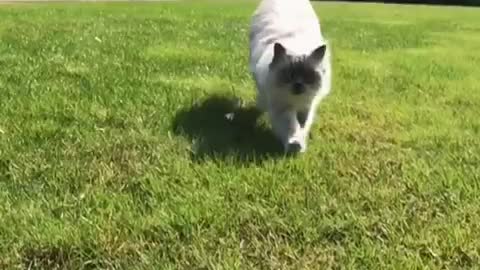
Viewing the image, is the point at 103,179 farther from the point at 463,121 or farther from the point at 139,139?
the point at 463,121

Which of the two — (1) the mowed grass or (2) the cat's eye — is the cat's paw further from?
(2) the cat's eye

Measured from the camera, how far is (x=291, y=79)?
431 cm

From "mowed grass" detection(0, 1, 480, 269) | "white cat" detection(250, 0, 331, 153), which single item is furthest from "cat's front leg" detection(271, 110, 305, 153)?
"mowed grass" detection(0, 1, 480, 269)

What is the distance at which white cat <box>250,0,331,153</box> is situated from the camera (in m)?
4.30

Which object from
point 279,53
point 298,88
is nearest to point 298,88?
point 298,88

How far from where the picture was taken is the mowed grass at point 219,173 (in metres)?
2.88

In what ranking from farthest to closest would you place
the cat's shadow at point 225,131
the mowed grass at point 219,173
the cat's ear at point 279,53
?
the cat's ear at point 279,53 → the cat's shadow at point 225,131 → the mowed grass at point 219,173

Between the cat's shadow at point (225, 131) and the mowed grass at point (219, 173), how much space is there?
0.05ft

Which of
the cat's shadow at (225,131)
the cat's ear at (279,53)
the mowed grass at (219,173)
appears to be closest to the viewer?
the mowed grass at (219,173)

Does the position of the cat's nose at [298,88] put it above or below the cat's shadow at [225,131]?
above

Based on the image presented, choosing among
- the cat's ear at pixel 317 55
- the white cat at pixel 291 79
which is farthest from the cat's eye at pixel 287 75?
the cat's ear at pixel 317 55

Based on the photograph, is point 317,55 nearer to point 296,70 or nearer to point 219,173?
point 296,70

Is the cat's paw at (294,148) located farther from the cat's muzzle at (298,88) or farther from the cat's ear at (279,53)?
the cat's ear at (279,53)

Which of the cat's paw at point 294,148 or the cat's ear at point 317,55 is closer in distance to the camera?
the cat's paw at point 294,148
